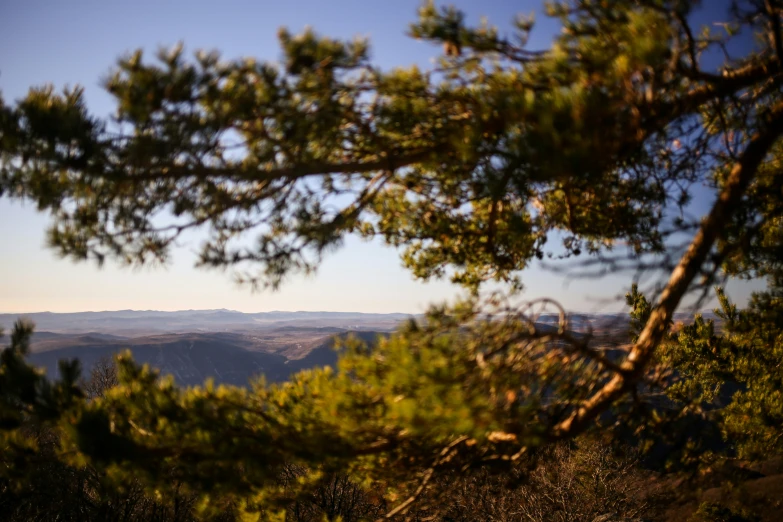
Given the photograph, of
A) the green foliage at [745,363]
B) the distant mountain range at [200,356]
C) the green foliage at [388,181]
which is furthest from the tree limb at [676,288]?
the distant mountain range at [200,356]

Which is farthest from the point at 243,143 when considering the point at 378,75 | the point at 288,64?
the point at 378,75

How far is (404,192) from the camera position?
4094 mm

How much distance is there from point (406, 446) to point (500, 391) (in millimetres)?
787

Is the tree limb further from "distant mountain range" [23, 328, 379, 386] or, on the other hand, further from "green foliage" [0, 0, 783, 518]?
"distant mountain range" [23, 328, 379, 386]

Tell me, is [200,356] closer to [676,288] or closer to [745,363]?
[745,363]

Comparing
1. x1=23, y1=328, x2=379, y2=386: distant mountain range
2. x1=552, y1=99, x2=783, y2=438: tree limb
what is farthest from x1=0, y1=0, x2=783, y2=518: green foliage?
x1=23, y1=328, x2=379, y2=386: distant mountain range

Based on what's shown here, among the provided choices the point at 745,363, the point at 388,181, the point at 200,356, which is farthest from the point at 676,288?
the point at 200,356

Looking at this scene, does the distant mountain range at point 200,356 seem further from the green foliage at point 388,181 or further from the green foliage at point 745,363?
the green foliage at point 388,181

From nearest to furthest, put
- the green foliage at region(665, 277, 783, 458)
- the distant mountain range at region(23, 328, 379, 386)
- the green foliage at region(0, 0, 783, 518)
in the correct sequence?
the green foliage at region(0, 0, 783, 518) → the green foliage at region(665, 277, 783, 458) → the distant mountain range at region(23, 328, 379, 386)

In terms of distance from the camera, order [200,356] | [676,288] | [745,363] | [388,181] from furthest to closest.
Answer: [200,356], [745,363], [388,181], [676,288]

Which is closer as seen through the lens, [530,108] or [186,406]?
[530,108]

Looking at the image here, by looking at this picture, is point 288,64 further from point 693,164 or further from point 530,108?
point 693,164

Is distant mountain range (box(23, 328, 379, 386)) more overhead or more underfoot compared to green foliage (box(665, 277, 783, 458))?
more underfoot

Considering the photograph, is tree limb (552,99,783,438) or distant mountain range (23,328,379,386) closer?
tree limb (552,99,783,438)
